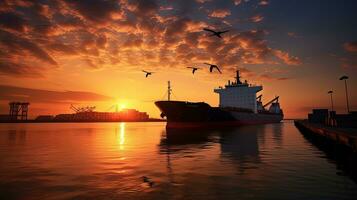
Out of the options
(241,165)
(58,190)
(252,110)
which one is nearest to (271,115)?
(252,110)

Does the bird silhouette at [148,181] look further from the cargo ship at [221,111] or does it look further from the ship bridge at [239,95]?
the ship bridge at [239,95]

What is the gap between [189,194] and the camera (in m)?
7.68

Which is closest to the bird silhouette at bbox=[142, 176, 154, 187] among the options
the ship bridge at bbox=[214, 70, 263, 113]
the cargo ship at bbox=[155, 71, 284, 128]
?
the cargo ship at bbox=[155, 71, 284, 128]

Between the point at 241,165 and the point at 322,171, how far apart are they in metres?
3.45

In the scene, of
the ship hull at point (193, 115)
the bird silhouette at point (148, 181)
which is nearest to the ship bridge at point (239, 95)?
the ship hull at point (193, 115)

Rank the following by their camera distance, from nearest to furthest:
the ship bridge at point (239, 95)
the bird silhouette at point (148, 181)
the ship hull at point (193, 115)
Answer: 1. the bird silhouette at point (148, 181)
2. the ship hull at point (193, 115)
3. the ship bridge at point (239, 95)

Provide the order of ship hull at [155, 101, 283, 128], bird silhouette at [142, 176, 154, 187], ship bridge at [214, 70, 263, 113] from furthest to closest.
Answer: ship bridge at [214, 70, 263, 113] < ship hull at [155, 101, 283, 128] < bird silhouette at [142, 176, 154, 187]

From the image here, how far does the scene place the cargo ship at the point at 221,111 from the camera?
169 ft

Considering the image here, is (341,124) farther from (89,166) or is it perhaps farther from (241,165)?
(89,166)

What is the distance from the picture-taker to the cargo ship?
51469 mm

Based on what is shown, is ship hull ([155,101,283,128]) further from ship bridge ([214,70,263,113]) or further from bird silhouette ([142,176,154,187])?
bird silhouette ([142,176,154,187])

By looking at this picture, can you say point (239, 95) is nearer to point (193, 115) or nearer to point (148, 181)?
point (193, 115)

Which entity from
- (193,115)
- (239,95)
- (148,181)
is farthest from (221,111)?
(148,181)

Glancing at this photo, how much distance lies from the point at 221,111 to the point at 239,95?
25661 millimetres
